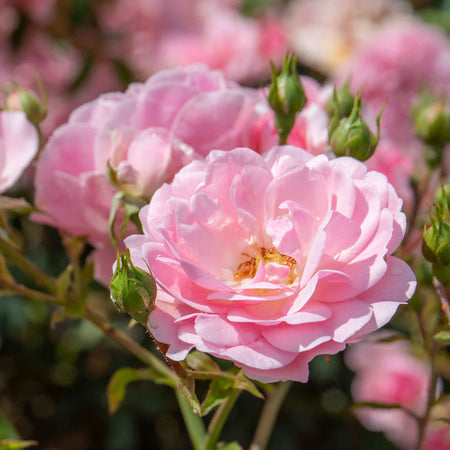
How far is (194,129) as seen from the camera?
62 cm

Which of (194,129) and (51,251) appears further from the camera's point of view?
(51,251)

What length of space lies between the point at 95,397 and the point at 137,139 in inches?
33.0

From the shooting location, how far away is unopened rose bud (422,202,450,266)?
0.52 m

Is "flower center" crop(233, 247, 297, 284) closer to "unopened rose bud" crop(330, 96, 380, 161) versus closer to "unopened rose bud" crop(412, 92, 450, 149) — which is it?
"unopened rose bud" crop(330, 96, 380, 161)

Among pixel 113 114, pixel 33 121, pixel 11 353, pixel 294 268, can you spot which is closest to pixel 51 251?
pixel 11 353

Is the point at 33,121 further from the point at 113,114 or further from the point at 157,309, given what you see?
the point at 157,309

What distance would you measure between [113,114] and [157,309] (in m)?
0.21

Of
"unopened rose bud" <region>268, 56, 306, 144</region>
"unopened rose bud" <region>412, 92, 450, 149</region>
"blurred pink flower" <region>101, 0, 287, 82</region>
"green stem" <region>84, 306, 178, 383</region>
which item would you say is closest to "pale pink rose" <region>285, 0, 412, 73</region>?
"blurred pink flower" <region>101, 0, 287, 82</region>

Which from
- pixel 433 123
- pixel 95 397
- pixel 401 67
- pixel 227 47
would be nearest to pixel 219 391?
pixel 433 123

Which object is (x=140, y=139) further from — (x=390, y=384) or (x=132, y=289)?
(x=390, y=384)

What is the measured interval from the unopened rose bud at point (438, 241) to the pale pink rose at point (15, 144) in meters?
0.37

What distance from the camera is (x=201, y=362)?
531 mm

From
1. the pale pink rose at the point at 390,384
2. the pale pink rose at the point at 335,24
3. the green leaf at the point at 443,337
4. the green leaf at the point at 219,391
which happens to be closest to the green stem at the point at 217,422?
the green leaf at the point at 219,391

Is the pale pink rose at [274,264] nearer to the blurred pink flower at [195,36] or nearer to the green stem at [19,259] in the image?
the green stem at [19,259]
